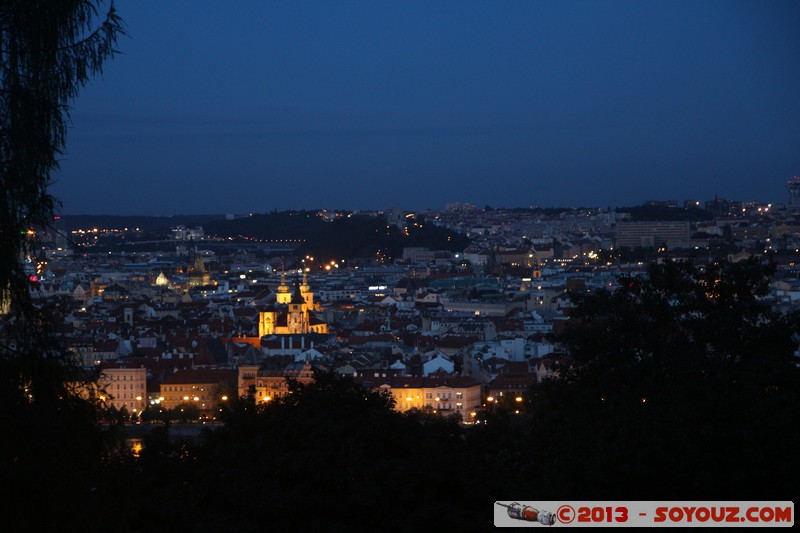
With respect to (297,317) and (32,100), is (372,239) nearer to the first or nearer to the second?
(297,317)

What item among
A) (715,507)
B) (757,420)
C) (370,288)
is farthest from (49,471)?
(370,288)

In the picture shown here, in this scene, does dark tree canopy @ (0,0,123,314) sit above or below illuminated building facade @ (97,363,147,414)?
above

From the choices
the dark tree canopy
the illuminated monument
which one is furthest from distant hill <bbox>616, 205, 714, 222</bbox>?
the dark tree canopy

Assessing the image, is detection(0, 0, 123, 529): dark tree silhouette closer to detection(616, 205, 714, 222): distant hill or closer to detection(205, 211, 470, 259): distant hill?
detection(205, 211, 470, 259): distant hill

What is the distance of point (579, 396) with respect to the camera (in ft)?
29.1

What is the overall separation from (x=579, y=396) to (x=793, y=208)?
119 metres

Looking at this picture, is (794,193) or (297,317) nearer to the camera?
(297,317)

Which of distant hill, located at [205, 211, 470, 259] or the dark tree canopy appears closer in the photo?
the dark tree canopy

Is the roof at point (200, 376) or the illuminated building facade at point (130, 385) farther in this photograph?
the roof at point (200, 376)

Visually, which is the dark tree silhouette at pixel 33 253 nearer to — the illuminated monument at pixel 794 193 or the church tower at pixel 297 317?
the church tower at pixel 297 317

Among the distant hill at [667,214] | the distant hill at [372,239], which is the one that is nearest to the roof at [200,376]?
the distant hill at [372,239]

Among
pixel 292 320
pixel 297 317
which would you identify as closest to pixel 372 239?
pixel 297 317

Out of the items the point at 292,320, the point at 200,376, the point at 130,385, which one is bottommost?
the point at 130,385

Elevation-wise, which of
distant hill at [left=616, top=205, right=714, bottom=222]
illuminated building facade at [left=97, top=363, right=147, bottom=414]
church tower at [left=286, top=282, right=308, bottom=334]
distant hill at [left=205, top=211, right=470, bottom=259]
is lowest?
illuminated building facade at [left=97, top=363, right=147, bottom=414]
